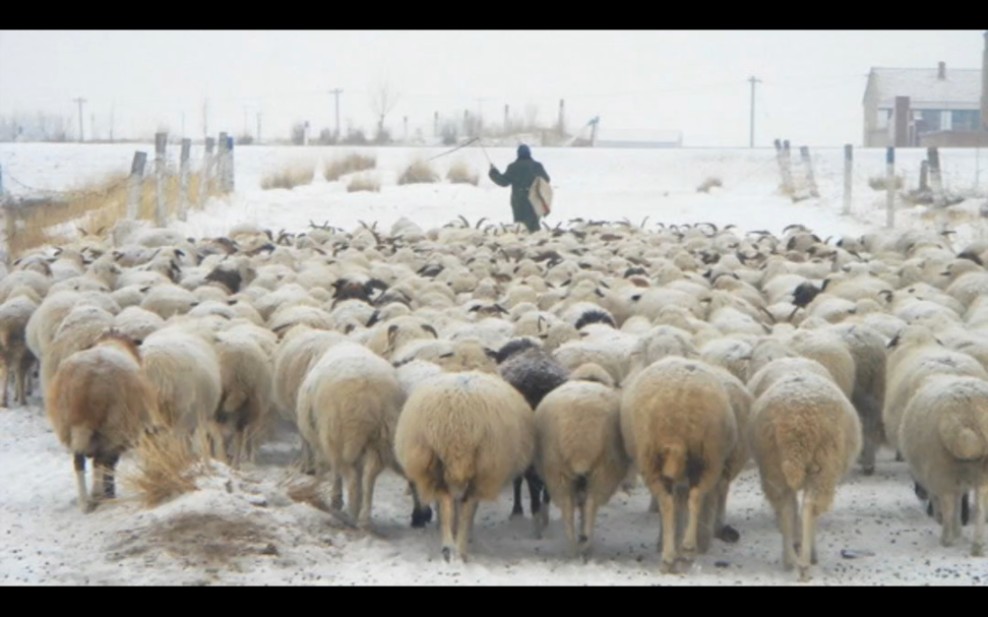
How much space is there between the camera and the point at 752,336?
39.2 feet

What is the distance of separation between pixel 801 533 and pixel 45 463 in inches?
234

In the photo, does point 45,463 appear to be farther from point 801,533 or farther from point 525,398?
point 801,533

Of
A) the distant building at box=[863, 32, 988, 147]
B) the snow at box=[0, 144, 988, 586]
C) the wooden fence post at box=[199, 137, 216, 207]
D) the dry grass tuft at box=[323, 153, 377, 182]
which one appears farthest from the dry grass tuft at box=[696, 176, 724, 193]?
the snow at box=[0, 144, 988, 586]

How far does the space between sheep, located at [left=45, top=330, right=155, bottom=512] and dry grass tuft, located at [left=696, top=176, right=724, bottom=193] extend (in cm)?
3148

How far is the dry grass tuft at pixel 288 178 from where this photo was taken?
38.4 m

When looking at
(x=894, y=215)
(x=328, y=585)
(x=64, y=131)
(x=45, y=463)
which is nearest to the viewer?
(x=328, y=585)

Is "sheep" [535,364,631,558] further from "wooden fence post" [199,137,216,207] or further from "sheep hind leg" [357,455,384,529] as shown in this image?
"wooden fence post" [199,137,216,207]

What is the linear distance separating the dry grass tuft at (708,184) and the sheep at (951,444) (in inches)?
1225

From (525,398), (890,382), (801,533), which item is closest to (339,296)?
(525,398)

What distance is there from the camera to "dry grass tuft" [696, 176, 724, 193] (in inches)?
1587

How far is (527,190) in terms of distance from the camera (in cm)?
2794

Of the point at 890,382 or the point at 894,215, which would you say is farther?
the point at 894,215

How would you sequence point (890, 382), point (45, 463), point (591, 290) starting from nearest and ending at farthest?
point (890, 382) → point (45, 463) → point (591, 290)

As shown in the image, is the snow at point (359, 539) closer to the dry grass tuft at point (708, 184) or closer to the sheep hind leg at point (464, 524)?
the sheep hind leg at point (464, 524)
